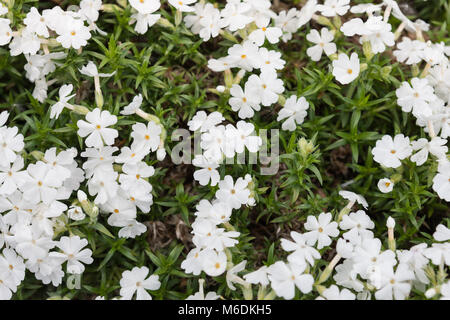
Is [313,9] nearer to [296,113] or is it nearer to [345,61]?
[345,61]

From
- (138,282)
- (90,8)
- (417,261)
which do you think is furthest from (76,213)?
(417,261)

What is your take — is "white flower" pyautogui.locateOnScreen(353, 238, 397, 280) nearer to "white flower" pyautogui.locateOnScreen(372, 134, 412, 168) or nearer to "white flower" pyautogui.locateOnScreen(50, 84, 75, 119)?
"white flower" pyautogui.locateOnScreen(372, 134, 412, 168)

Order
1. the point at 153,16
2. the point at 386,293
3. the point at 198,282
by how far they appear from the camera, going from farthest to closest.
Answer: the point at 153,16
the point at 198,282
the point at 386,293

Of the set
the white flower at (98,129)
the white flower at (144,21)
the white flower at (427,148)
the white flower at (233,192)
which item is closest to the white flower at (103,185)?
the white flower at (98,129)

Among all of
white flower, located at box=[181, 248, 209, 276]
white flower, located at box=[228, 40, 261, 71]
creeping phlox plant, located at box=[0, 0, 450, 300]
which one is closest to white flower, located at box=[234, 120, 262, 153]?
creeping phlox plant, located at box=[0, 0, 450, 300]

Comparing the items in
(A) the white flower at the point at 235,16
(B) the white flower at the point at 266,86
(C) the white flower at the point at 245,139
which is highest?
(A) the white flower at the point at 235,16

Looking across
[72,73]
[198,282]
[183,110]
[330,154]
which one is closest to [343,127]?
[330,154]

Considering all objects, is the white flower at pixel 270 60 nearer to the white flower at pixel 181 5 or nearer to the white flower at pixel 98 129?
the white flower at pixel 181 5
